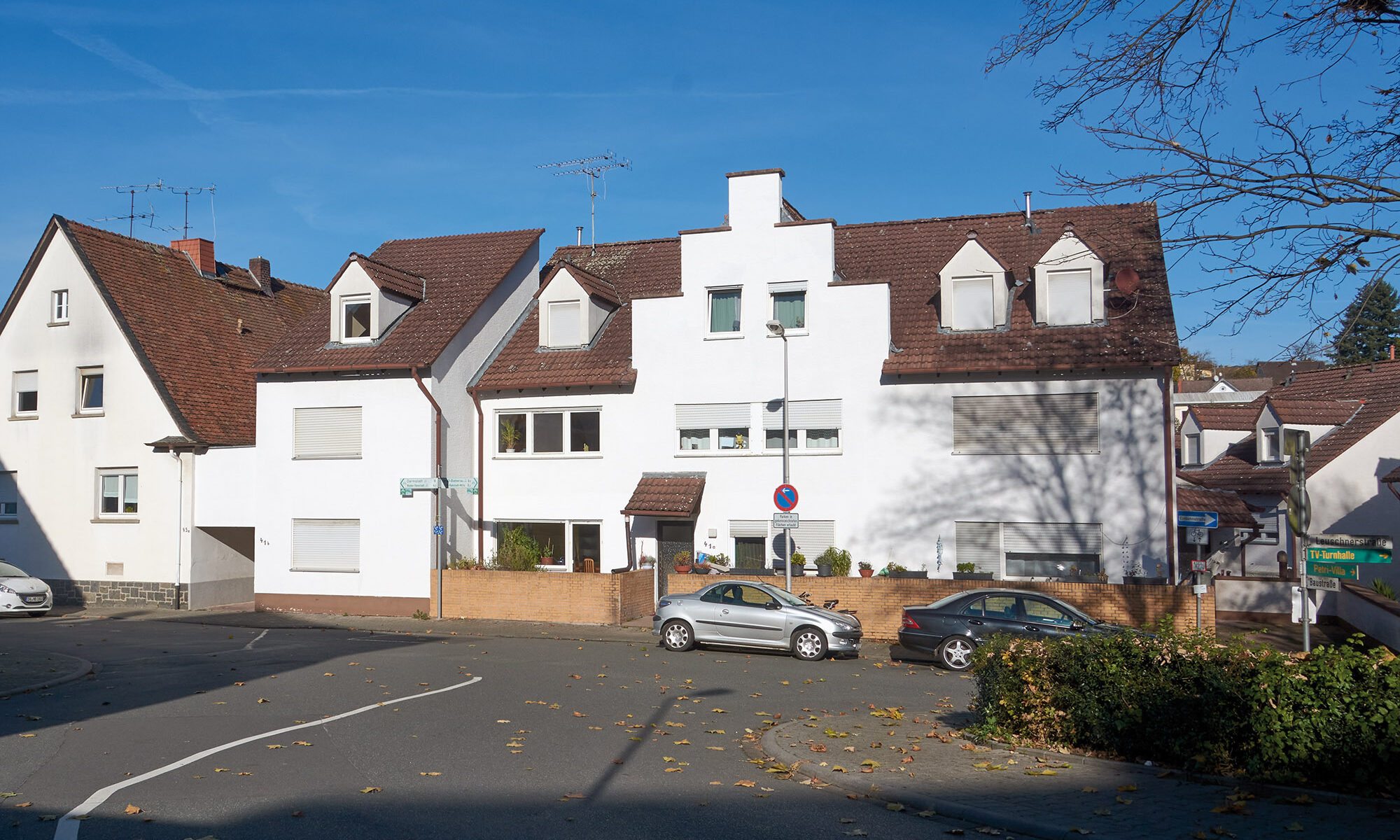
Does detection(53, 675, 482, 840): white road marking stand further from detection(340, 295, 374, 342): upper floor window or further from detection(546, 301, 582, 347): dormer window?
detection(340, 295, 374, 342): upper floor window

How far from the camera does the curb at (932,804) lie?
26.5 feet

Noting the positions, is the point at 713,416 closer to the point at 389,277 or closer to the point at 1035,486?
the point at 1035,486

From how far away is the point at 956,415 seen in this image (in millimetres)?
25391

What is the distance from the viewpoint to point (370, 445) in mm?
27828

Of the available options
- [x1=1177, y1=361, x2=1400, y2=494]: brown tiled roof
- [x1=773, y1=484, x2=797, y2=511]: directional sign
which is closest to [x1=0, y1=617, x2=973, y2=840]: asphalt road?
[x1=773, y1=484, x2=797, y2=511]: directional sign

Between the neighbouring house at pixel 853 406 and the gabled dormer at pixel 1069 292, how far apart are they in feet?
0.17

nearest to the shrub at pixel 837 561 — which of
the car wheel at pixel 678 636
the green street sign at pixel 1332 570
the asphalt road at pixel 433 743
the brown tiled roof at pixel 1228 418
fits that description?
the asphalt road at pixel 433 743

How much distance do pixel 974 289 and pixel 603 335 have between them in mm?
9528

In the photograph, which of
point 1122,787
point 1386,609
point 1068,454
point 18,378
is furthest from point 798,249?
point 18,378

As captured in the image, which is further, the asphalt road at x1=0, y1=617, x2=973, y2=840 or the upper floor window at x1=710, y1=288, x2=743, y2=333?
the upper floor window at x1=710, y1=288, x2=743, y2=333

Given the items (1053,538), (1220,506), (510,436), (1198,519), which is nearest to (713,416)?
(510,436)

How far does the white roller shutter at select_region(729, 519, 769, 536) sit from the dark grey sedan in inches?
276

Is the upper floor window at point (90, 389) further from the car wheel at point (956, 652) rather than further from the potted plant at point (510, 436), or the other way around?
the car wheel at point (956, 652)

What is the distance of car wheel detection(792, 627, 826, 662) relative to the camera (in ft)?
66.0
